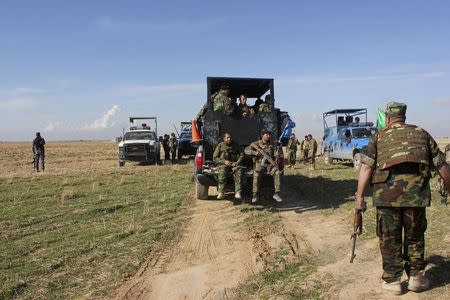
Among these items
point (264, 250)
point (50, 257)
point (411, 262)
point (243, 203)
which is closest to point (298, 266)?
point (264, 250)

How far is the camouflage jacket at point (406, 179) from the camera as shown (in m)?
4.24

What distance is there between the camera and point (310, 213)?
9.32m

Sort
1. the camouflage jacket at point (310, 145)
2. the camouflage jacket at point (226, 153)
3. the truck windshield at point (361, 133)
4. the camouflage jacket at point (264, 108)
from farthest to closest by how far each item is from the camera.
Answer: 1. the camouflage jacket at point (310, 145)
2. the truck windshield at point (361, 133)
3. the camouflage jacket at point (264, 108)
4. the camouflage jacket at point (226, 153)

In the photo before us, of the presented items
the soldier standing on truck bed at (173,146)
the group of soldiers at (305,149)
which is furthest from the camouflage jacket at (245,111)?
the soldier standing on truck bed at (173,146)

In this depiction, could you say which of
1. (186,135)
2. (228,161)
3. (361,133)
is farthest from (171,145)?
(228,161)

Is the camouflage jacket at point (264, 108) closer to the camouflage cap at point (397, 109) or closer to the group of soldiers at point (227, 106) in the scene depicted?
the group of soldiers at point (227, 106)

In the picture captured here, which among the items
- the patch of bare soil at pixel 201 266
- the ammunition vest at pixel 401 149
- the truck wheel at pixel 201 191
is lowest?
the patch of bare soil at pixel 201 266

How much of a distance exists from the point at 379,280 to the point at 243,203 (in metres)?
5.87

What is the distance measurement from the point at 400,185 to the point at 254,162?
225 inches

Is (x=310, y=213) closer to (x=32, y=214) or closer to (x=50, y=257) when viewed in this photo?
(x=50, y=257)

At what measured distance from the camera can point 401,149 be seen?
425 centimetres

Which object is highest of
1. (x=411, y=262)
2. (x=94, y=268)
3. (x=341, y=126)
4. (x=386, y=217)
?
(x=341, y=126)

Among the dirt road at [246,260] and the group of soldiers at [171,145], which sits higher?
the group of soldiers at [171,145]

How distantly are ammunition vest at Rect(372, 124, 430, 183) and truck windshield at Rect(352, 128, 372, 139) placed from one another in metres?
14.8
